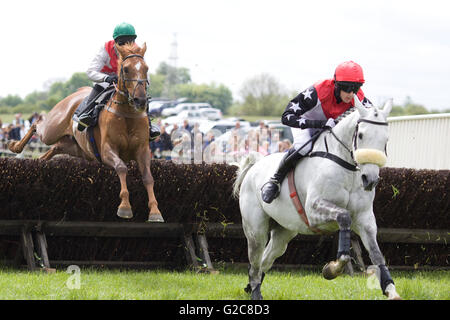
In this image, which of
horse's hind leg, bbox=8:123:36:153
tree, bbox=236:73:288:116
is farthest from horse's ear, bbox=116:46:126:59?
tree, bbox=236:73:288:116

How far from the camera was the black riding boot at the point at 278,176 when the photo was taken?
644 cm

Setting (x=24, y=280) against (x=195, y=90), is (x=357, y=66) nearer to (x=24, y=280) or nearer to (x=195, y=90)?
(x=24, y=280)

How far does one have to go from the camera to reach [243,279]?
8320 mm

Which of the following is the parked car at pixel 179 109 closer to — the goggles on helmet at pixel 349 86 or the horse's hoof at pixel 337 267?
the goggles on helmet at pixel 349 86

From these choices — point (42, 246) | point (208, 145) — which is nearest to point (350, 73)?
point (42, 246)

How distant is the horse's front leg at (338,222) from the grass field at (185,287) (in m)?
1.17

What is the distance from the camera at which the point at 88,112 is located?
892cm

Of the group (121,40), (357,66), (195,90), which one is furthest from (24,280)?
(195,90)

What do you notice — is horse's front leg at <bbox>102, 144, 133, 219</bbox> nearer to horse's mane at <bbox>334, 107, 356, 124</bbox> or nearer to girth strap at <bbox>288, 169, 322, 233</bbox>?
girth strap at <bbox>288, 169, 322, 233</bbox>

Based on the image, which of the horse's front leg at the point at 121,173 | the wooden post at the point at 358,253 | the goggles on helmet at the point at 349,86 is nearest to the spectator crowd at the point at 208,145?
the wooden post at the point at 358,253

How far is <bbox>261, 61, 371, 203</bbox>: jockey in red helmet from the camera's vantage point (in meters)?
6.32

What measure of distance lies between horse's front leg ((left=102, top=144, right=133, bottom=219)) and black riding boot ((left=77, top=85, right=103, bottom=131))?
59 cm

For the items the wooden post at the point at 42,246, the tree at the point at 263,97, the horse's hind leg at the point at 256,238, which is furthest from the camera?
the tree at the point at 263,97

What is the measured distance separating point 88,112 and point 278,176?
337 cm
